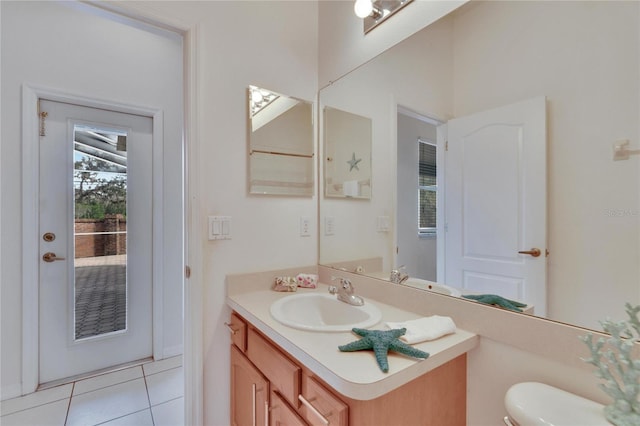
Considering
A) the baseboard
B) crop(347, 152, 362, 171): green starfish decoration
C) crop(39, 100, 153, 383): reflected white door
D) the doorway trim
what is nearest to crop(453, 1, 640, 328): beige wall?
crop(347, 152, 362, 171): green starfish decoration

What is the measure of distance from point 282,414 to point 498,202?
1.00m

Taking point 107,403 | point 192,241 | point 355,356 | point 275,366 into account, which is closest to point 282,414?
point 275,366

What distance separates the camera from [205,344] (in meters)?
1.39

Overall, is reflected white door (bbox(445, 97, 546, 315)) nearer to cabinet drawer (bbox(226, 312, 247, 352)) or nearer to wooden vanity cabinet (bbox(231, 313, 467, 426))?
wooden vanity cabinet (bbox(231, 313, 467, 426))

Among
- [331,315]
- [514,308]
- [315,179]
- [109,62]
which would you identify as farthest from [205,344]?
[109,62]

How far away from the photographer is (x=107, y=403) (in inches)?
72.6

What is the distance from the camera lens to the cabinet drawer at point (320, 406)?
0.73 meters

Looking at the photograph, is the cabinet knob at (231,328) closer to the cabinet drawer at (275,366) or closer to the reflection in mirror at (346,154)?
the cabinet drawer at (275,366)

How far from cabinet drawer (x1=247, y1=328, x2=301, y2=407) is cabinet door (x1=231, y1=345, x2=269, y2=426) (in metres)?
0.05

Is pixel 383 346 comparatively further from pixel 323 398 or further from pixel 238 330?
pixel 238 330

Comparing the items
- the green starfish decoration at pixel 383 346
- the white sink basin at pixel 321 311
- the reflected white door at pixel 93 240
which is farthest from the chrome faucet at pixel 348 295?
the reflected white door at pixel 93 240

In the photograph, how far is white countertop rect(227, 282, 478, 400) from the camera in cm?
69

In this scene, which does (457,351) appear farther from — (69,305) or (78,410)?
(69,305)

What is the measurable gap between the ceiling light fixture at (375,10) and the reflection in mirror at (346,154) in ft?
1.42
